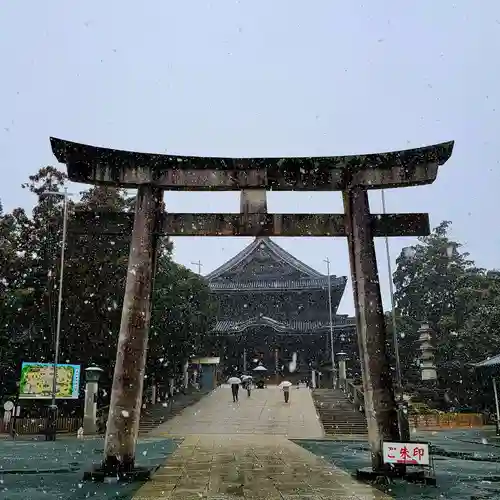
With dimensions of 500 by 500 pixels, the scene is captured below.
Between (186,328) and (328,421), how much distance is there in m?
9.18

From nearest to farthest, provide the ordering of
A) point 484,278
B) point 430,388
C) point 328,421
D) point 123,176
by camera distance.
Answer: point 123,176
point 328,421
point 430,388
point 484,278

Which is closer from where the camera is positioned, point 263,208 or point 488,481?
point 488,481

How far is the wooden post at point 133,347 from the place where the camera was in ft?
28.3

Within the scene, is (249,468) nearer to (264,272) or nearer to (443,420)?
(443,420)

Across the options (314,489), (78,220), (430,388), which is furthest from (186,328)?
(314,489)

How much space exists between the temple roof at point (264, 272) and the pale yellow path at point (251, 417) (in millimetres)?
13602

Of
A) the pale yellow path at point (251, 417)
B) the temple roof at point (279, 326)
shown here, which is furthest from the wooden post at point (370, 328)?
the temple roof at point (279, 326)

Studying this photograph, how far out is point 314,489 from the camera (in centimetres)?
793

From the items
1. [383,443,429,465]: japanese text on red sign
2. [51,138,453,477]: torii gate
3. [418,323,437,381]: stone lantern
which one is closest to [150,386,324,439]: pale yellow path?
[418,323,437,381]: stone lantern

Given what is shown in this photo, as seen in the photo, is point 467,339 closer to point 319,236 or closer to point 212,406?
point 212,406

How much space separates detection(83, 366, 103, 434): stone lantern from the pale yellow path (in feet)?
8.10

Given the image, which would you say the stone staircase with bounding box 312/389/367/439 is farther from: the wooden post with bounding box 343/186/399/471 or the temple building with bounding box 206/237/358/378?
the wooden post with bounding box 343/186/399/471

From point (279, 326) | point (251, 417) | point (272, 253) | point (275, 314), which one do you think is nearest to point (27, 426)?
point (251, 417)

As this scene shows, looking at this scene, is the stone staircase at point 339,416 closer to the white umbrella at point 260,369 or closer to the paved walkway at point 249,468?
the paved walkway at point 249,468
